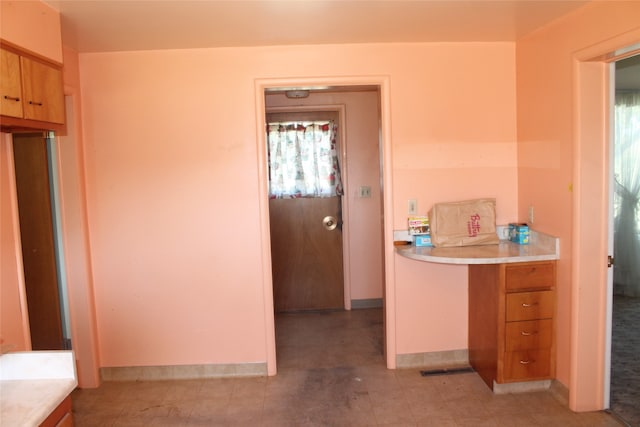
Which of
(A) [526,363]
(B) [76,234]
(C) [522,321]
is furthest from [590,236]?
(B) [76,234]

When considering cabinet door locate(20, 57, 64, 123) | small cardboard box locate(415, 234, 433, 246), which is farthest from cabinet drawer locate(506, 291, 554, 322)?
cabinet door locate(20, 57, 64, 123)

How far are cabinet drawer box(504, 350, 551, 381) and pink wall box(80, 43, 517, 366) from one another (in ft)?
2.11

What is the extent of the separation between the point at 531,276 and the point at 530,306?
0.19 metres

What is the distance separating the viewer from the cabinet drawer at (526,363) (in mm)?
2828

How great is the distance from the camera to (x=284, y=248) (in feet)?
15.1

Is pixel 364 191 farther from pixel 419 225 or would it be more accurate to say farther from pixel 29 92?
pixel 29 92

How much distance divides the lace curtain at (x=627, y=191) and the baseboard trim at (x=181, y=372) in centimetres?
380

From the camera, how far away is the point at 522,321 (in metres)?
2.81

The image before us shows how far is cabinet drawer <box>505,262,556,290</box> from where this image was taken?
276 centimetres

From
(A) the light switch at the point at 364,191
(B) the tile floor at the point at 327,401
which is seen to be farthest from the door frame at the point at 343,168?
(B) the tile floor at the point at 327,401

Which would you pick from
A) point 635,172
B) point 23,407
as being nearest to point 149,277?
point 23,407

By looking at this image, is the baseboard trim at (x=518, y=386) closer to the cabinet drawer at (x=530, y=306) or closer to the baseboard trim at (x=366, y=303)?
the cabinet drawer at (x=530, y=306)

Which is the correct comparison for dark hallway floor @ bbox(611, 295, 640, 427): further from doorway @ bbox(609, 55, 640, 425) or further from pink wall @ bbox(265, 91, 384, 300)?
pink wall @ bbox(265, 91, 384, 300)

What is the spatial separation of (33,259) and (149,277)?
75cm
